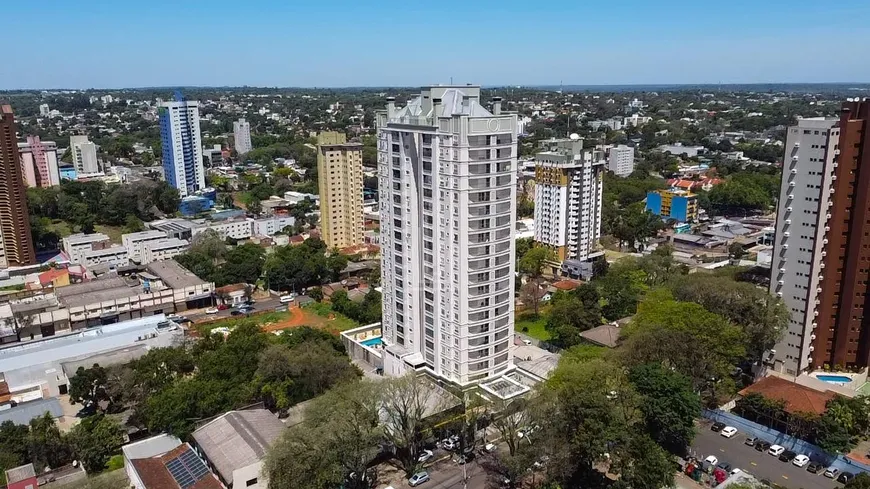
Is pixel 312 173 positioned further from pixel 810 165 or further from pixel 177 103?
pixel 810 165

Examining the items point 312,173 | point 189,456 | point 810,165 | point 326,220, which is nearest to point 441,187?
point 189,456

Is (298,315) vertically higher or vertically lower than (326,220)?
lower

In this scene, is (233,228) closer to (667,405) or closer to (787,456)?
(667,405)

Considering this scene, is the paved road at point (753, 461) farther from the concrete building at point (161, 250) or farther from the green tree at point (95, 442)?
the concrete building at point (161, 250)

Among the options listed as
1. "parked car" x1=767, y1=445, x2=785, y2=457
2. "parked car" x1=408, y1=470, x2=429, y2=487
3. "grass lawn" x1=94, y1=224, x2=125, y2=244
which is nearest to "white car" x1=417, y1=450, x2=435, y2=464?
"parked car" x1=408, y1=470, x2=429, y2=487

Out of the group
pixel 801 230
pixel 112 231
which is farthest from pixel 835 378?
pixel 112 231
